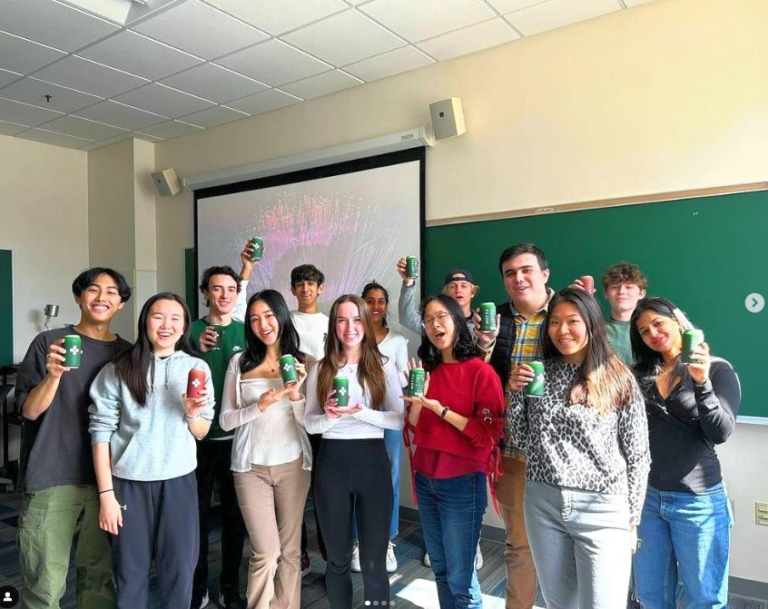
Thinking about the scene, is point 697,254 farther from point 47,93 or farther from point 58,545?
point 47,93

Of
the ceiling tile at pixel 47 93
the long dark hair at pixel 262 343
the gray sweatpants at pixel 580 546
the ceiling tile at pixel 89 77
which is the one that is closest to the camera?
the gray sweatpants at pixel 580 546

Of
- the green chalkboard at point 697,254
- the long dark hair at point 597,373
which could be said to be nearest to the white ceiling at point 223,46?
the green chalkboard at point 697,254

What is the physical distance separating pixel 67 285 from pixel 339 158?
124 inches

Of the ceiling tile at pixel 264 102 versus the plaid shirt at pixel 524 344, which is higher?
the ceiling tile at pixel 264 102

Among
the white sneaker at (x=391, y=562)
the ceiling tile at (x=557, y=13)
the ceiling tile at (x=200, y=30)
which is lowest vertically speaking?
the white sneaker at (x=391, y=562)

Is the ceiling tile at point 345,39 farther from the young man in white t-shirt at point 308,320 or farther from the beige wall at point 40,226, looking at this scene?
the beige wall at point 40,226

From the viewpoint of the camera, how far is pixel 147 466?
189cm

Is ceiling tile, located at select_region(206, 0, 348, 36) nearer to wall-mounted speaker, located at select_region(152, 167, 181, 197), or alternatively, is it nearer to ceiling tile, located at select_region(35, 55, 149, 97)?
ceiling tile, located at select_region(35, 55, 149, 97)

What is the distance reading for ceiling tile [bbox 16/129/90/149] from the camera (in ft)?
15.8

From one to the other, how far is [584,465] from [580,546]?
239 mm

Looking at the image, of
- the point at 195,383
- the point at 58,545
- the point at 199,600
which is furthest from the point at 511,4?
the point at 199,600

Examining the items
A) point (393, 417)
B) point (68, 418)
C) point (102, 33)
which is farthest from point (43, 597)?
point (102, 33)

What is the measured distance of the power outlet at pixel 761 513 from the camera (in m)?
2.62

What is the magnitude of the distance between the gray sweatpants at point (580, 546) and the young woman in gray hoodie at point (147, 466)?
1.18 m
